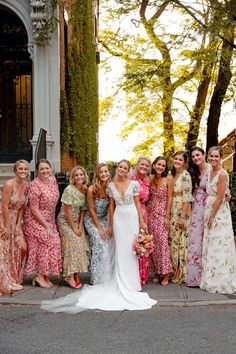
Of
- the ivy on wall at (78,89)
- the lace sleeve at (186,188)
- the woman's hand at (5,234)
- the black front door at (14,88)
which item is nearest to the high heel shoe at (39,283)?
the woman's hand at (5,234)

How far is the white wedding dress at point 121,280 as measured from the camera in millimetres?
6648

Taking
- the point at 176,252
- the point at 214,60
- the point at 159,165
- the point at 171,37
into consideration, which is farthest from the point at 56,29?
the point at 176,252

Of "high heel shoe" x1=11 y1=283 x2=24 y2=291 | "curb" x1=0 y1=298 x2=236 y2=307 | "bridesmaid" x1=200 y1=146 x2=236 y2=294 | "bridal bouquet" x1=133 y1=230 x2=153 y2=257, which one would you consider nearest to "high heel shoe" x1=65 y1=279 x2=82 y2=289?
"high heel shoe" x1=11 y1=283 x2=24 y2=291

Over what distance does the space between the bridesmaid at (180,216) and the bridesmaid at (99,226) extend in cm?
101

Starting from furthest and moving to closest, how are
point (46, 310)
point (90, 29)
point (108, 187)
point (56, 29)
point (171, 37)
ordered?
1. point (90, 29)
2. point (171, 37)
3. point (56, 29)
4. point (108, 187)
5. point (46, 310)

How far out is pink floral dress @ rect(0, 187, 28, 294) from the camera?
288 inches

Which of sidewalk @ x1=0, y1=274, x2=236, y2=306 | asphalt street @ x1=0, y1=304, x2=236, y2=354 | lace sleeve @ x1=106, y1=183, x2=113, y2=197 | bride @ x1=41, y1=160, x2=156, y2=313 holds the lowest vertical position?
asphalt street @ x1=0, y1=304, x2=236, y2=354

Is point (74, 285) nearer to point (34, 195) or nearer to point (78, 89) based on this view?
point (34, 195)

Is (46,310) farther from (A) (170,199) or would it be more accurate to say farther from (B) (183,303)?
(A) (170,199)

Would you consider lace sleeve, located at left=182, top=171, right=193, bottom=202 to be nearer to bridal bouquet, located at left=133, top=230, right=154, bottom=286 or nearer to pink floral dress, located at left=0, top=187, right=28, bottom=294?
bridal bouquet, located at left=133, top=230, right=154, bottom=286

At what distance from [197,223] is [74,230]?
6.03 feet

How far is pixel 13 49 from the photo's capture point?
13.7 metres

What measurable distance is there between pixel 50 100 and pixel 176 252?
5.96 m

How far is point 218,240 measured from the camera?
738 centimetres
